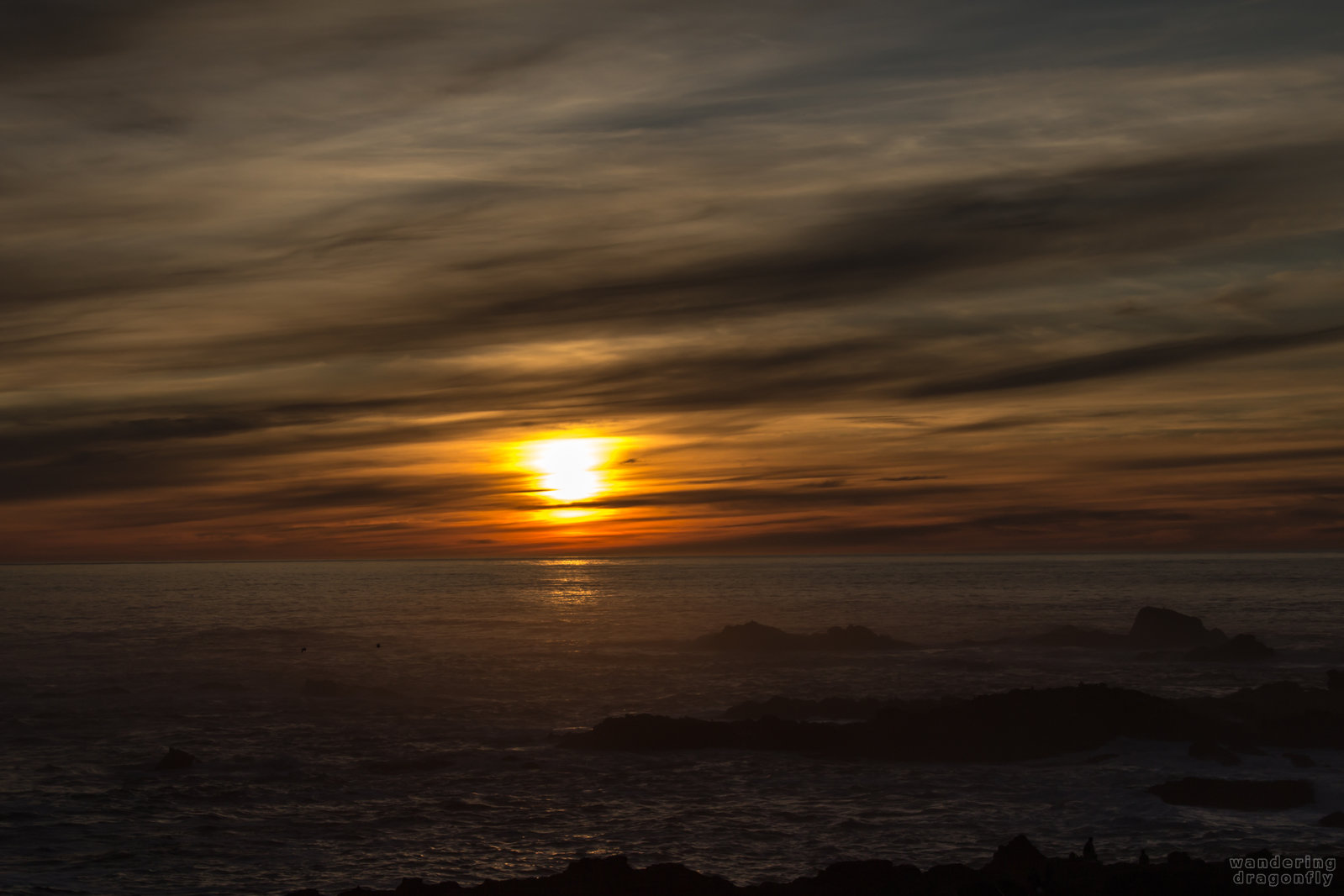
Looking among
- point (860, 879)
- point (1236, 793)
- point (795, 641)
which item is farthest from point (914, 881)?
point (795, 641)

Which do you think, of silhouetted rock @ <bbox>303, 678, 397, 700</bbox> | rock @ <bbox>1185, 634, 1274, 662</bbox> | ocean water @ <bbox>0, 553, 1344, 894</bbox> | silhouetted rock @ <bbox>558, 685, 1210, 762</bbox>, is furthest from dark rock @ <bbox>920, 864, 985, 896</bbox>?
rock @ <bbox>1185, 634, 1274, 662</bbox>

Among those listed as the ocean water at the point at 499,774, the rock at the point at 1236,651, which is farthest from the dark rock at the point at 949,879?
the rock at the point at 1236,651

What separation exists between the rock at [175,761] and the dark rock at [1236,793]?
33264 millimetres

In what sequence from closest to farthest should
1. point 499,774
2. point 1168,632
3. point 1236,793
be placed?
point 1236,793 < point 499,774 < point 1168,632

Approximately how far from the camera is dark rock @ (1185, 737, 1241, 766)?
109ft

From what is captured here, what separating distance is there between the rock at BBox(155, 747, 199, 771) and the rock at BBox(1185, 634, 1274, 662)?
194 feet

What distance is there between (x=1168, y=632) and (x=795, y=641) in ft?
91.0

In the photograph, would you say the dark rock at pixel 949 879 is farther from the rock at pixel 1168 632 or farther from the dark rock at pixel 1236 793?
the rock at pixel 1168 632

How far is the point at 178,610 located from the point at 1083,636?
116m

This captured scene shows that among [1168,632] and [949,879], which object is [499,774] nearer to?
[949,879]

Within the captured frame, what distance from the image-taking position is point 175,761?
3594 cm

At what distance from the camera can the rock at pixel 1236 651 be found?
206ft

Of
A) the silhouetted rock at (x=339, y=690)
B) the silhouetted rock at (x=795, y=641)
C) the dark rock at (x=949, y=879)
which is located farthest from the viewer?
the silhouetted rock at (x=795, y=641)

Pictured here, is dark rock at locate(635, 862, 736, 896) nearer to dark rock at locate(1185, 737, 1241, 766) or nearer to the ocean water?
the ocean water
